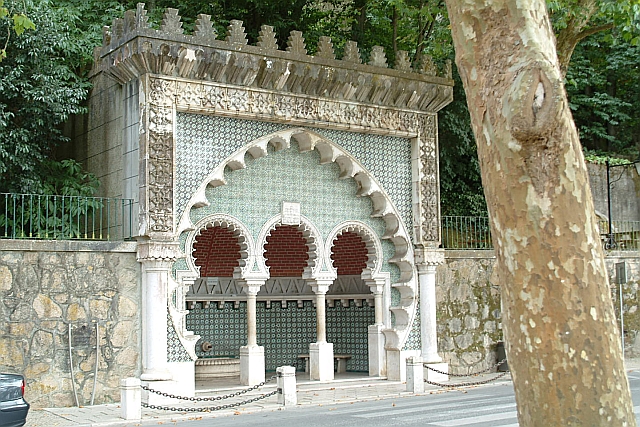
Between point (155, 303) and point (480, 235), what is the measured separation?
7.87 m

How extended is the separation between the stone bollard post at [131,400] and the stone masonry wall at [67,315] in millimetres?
1488

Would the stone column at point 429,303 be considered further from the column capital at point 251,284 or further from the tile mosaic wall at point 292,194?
the column capital at point 251,284

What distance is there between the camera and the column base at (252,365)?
14719 millimetres

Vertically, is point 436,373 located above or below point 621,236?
below

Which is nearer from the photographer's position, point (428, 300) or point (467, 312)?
point (428, 300)

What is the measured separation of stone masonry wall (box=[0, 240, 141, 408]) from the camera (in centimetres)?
1244

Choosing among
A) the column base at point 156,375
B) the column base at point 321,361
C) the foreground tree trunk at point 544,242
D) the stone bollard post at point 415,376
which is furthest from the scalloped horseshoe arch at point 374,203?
the foreground tree trunk at point 544,242

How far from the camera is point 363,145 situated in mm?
16125

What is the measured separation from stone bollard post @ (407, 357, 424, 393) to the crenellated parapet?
4911 millimetres

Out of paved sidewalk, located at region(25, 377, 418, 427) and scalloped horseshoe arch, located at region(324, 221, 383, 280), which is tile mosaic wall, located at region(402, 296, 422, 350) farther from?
scalloped horseshoe arch, located at region(324, 221, 383, 280)

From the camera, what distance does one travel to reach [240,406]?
1292cm

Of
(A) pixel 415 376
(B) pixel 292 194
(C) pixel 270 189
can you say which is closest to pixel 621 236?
(A) pixel 415 376

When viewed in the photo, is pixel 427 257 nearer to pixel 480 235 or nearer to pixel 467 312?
pixel 467 312

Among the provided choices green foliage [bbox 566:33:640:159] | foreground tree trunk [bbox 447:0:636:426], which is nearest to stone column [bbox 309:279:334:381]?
foreground tree trunk [bbox 447:0:636:426]
